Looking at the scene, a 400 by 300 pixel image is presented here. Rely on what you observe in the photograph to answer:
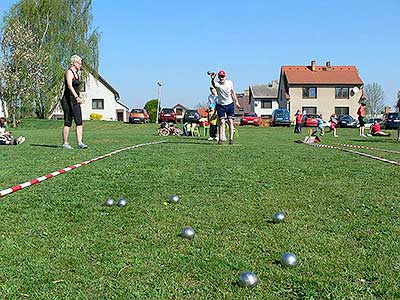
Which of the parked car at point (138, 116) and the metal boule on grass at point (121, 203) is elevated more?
the parked car at point (138, 116)

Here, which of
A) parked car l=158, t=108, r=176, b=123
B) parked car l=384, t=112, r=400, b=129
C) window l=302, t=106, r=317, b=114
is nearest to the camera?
parked car l=384, t=112, r=400, b=129

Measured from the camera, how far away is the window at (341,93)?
6850 cm

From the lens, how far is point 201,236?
3.69 metres

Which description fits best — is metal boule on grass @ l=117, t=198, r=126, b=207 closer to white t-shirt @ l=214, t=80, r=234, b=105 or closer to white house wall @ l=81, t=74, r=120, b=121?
white t-shirt @ l=214, t=80, r=234, b=105

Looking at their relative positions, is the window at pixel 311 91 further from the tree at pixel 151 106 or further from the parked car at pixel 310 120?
the tree at pixel 151 106

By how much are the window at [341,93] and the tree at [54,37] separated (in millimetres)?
36451

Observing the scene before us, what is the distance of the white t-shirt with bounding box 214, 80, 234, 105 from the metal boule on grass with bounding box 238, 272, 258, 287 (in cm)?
973

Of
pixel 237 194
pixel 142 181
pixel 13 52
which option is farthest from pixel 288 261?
pixel 13 52

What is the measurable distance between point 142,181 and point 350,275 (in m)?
3.70

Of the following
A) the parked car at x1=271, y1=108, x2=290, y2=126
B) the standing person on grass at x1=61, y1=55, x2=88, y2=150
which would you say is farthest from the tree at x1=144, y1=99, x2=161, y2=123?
the standing person on grass at x1=61, y1=55, x2=88, y2=150

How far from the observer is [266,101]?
85500mm

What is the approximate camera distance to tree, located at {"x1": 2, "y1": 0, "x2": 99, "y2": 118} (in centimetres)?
4453

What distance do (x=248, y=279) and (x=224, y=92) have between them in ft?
32.1

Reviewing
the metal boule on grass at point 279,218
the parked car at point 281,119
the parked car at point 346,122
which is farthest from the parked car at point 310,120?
the metal boule on grass at point 279,218
